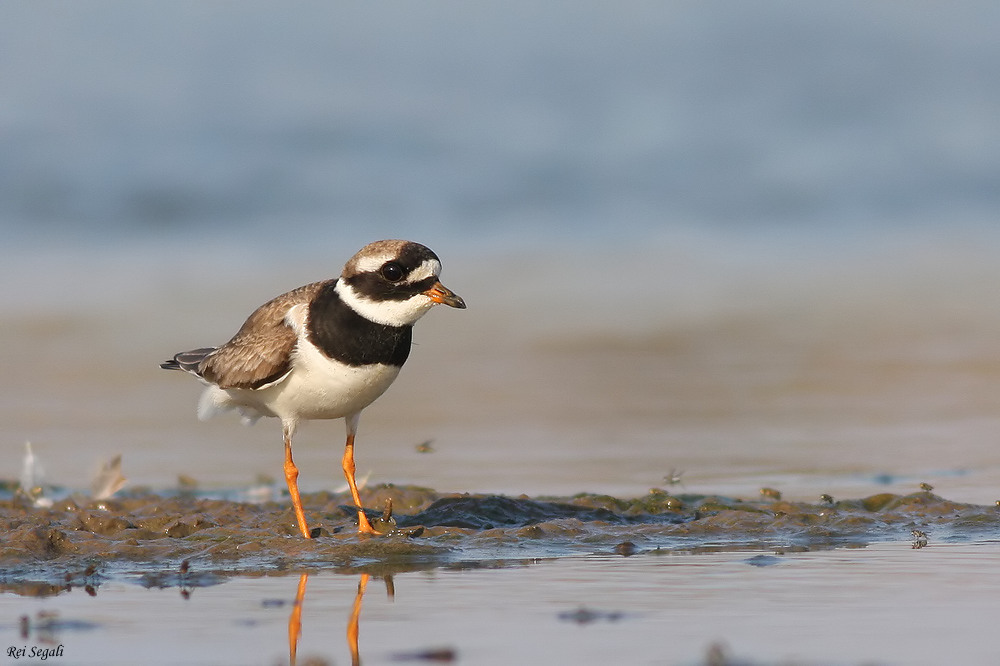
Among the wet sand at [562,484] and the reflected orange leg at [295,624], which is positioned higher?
the wet sand at [562,484]

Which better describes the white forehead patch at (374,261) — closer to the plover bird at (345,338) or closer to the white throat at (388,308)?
the plover bird at (345,338)

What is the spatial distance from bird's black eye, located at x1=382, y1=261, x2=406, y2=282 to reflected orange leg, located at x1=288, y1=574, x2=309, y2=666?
1.76 meters

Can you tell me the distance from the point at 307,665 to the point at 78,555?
7.16 feet

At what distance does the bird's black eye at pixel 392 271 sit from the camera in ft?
22.3

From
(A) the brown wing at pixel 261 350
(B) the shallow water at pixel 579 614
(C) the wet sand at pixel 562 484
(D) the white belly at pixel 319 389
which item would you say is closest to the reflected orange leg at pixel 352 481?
(C) the wet sand at pixel 562 484

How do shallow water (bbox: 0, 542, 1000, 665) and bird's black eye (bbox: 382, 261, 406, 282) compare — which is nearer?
shallow water (bbox: 0, 542, 1000, 665)

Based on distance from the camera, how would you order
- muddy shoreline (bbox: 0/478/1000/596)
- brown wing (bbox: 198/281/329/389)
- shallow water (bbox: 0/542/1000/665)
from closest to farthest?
1. shallow water (bbox: 0/542/1000/665)
2. muddy shoreline (bbox: 0/478/1000/596)
3. brown wing (bbox: 198/281/329/389)

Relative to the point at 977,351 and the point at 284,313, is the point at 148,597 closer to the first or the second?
the point at 284,313

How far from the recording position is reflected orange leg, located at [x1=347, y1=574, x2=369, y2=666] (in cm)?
433

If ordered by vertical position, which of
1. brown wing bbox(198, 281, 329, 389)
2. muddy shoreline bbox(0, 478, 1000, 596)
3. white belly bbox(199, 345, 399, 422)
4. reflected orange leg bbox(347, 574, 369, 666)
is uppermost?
brown wing bbox(198, 281, 329, 389)

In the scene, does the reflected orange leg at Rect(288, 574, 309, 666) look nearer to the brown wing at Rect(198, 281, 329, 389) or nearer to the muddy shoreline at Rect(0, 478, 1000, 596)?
the muddy shoreline at Rect(0, 478, 1000, 596)

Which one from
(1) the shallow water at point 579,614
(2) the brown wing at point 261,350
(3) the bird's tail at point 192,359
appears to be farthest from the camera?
(3) the bird's tail at point 192,359

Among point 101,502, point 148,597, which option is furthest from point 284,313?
point 148,597

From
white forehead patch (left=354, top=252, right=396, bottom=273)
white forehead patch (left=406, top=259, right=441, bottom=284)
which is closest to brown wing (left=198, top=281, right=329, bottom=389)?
white forehead patch (left=354, top=252, right=396, bottom=273)
